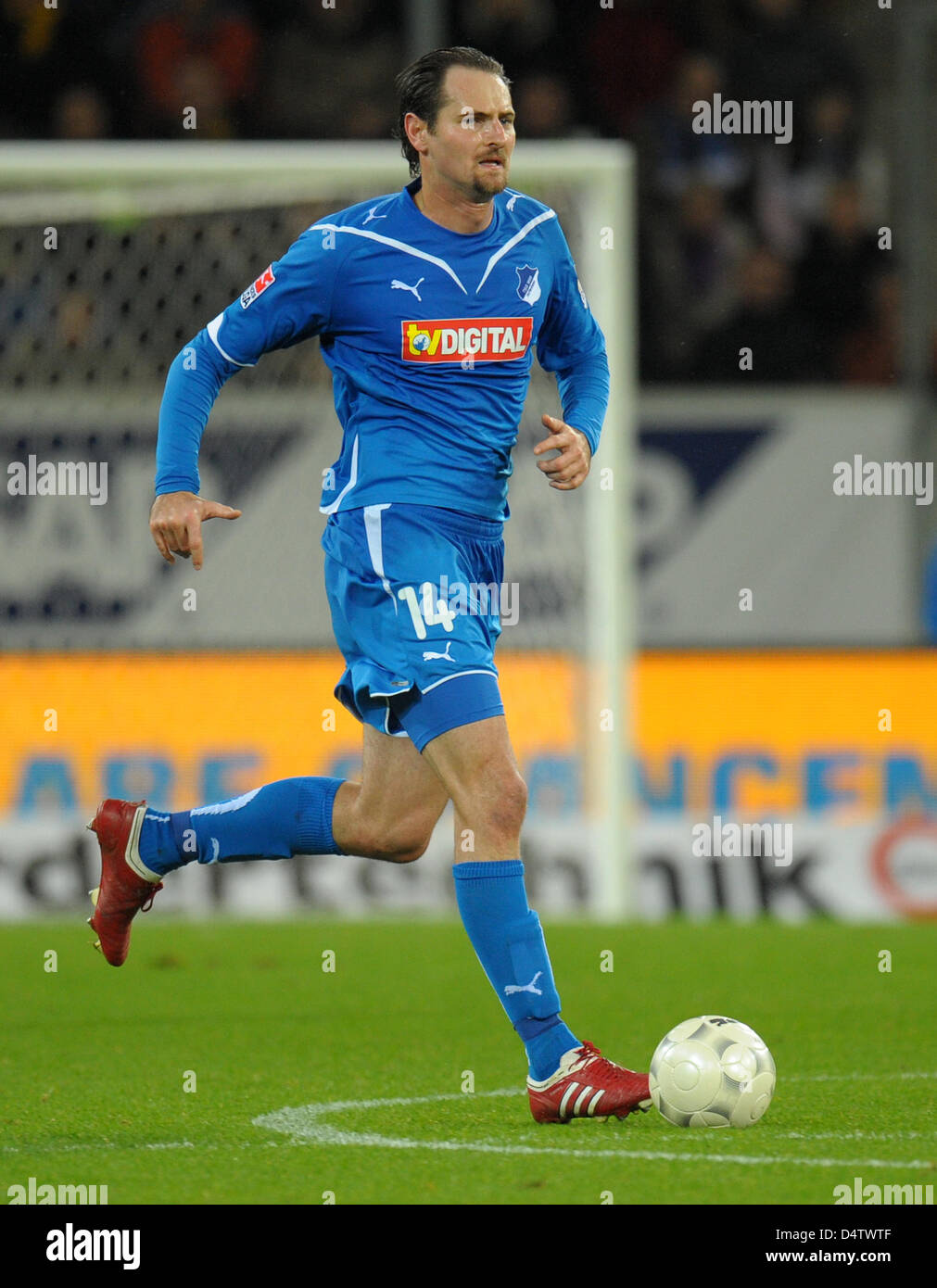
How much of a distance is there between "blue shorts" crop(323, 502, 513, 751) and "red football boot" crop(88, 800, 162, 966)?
0.77m

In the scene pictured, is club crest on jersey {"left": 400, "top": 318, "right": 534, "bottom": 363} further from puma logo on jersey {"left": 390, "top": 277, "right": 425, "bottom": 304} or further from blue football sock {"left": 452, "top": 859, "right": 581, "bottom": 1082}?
blue football sock {"left": 452, "top": 859, "right": 581, "bottom": 1082}

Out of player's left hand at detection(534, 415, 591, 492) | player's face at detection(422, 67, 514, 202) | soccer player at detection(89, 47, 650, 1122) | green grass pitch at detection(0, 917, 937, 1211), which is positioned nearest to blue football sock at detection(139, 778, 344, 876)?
soccer player at detection(89, 47, 650, 1122)

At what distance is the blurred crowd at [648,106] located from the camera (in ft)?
43.9

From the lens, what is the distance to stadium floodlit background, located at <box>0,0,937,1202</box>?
32.1ft

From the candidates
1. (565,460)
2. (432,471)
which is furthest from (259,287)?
(565,460)

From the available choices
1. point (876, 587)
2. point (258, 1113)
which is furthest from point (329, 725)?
point (258, 1113)

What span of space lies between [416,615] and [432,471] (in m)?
0.35

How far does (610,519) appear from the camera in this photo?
9.41 meters

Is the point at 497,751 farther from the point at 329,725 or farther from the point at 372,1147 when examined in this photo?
the point at 329,725

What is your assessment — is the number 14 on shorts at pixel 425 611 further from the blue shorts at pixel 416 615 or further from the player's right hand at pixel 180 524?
the player's right hand at pixel 180 524

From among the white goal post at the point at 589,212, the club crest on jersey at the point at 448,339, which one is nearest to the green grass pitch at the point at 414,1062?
the white goal post at the point at 589,212

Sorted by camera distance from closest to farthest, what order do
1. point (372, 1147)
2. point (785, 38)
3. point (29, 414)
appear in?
point (372, 1147) < point (29, 414) < point (785, 38)

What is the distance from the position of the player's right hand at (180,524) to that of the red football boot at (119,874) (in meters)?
0.91

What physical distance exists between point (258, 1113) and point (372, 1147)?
0.55 metres
